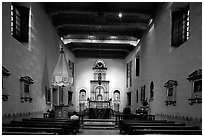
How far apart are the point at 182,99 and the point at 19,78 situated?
589cm

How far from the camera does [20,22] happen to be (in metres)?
11.5

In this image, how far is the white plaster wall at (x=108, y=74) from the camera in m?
25.6

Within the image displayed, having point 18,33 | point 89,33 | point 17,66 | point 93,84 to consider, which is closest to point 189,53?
point 17,66

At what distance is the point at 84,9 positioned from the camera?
47.1 feet

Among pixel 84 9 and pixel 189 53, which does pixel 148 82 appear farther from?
pixel 189 53

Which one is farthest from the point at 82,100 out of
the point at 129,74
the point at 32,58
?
the point at 32,58

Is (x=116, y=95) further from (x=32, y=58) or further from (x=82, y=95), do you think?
(x=32, y=58)

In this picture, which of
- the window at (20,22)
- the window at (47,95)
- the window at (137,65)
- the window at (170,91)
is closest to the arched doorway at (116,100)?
the window at (137,65)

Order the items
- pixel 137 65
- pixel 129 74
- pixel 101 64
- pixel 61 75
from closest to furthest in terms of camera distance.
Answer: pixel 61 75 < pixel 137 65 < pixel 101 64 < pixel 129 74

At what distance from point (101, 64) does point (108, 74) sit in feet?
11.1

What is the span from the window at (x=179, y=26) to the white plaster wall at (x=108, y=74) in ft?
47.5

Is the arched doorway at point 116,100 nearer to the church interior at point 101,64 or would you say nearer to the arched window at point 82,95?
the church interior at point 101,64

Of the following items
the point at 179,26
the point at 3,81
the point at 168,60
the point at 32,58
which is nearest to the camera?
the point at 3,81

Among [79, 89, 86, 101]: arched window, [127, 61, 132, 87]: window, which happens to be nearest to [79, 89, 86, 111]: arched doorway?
[79, 89, 86, 101]: arched window
